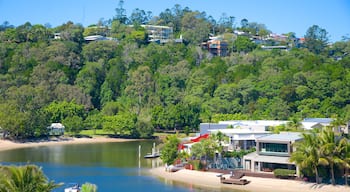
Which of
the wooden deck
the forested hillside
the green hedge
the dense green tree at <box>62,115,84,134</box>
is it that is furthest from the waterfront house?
the dense green tree at <box>62,115,84,134</box>

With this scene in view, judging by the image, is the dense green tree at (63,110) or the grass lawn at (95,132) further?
the dense green tree at (63,110)

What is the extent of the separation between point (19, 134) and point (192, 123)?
1925 centimetres

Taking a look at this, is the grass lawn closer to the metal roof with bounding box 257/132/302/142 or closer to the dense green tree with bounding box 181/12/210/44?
the metal roof with bounding box 257/132/302/142

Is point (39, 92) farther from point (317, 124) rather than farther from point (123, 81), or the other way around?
point (317, 124)

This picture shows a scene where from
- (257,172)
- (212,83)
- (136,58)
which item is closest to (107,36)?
(136,58)

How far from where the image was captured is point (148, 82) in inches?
2963

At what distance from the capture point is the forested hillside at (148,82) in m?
61.5

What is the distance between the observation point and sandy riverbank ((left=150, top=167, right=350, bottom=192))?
102ft

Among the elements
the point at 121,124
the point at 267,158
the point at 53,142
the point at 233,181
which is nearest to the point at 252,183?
the point at 233,181

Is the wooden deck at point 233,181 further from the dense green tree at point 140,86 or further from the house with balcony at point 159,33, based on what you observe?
the house with balcony at point 159,33

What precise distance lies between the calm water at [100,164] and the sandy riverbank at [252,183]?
1.19 metres

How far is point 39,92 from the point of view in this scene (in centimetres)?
6425

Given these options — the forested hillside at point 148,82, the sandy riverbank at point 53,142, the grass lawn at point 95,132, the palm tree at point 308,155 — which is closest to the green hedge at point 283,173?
the palm tree at point 308,155

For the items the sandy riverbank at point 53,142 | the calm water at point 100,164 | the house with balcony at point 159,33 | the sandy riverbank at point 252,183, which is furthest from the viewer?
the house with balcony at point 159,33
